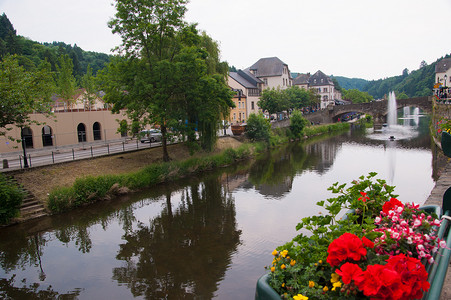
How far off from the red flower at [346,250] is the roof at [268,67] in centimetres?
7072

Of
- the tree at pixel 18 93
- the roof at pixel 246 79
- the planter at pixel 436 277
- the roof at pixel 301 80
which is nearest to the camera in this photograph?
the planter at pixel 436 277

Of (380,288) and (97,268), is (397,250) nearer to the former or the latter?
(380,288)

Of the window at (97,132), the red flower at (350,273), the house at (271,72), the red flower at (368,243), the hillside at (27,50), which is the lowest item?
the red flower at (350,273)

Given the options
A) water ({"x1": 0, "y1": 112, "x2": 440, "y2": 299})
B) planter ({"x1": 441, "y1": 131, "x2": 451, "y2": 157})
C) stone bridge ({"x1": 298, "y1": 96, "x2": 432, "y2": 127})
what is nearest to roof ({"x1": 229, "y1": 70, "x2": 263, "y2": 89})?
stone bridge ({"x1": 298, "y1": 96, "x2": 432, "y2": 127})

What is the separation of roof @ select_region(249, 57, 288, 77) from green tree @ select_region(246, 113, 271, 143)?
35686 mm

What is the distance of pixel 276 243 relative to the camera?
12656mm

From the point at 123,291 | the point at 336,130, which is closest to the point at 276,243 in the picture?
the point at 123,291

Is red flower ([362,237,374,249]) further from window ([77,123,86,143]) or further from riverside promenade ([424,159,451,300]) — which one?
window ([77,123,86,143])

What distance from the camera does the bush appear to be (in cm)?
1531

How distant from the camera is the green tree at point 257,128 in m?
37.5

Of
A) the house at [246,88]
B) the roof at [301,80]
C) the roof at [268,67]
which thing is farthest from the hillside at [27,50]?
the roof at [301,80]

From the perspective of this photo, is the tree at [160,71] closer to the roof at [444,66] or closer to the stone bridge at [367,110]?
the stone bridge at [367,110]

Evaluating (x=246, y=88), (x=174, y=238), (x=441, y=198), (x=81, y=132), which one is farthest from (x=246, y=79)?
(x=441, y=198)

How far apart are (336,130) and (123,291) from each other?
57.2 metres
